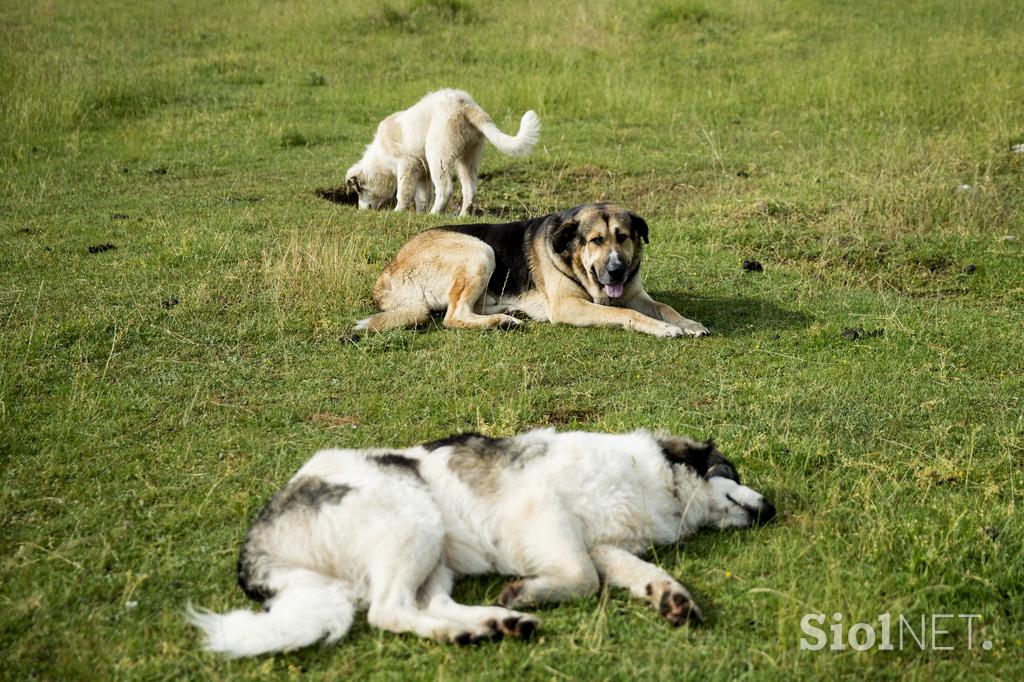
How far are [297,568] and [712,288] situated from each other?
5.63 m

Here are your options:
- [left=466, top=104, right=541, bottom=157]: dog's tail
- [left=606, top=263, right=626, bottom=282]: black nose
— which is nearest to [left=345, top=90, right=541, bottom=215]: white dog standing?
[left=466, top=104, right=541, bottom=157]: dog's tail

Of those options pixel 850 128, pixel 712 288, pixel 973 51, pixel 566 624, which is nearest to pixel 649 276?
pixel 712 288

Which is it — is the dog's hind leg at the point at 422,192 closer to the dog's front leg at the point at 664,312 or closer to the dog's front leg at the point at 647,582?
the dog's front leg at the point at 664,312

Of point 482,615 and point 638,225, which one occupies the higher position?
point 638,225

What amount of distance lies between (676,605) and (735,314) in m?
4.52

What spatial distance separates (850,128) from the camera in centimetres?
1394

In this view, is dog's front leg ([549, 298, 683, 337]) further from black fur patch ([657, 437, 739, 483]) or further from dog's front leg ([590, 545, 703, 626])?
dog's front leg ([590, 545, 703, 626])

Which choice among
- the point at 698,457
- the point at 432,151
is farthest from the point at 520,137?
the point at 698,457

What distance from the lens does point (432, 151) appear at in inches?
449

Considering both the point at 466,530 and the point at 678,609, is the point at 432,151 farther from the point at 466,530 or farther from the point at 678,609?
the point at 678,609

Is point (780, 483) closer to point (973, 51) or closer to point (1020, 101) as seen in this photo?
point (1020, 101)

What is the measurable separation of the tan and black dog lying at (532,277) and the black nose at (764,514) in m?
2.96

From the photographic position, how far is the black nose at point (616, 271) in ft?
25.0

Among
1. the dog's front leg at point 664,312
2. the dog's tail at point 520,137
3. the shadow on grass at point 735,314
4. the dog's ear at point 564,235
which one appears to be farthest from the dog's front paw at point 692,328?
the dog's tail at point 520,137
